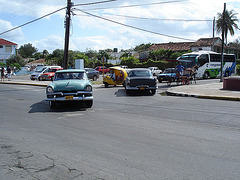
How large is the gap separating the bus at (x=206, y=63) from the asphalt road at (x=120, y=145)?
2238 centimetres

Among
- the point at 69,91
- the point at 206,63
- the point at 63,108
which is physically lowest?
the point at 63,108

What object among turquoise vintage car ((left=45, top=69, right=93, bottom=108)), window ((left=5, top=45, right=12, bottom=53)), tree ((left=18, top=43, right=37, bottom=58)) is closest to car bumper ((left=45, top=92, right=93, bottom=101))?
turquoise vintage car ((left=45, top=69, right=93, bottom=108))

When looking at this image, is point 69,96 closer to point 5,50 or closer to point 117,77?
point 117,77

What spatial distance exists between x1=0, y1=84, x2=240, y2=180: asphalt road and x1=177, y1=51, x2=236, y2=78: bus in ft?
73.4

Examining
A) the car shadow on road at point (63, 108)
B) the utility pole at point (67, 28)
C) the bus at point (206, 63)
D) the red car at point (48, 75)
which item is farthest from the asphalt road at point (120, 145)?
the red car at point (48, 75)

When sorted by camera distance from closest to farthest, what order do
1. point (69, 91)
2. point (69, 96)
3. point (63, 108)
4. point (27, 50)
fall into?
point (69, 96)
point (69, 91)
point (63, 108)
point (27, 50)

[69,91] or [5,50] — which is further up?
[5,50]

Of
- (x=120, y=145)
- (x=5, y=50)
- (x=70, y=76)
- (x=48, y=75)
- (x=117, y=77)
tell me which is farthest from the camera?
(x=5, y=50)

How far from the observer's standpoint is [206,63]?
32750mm

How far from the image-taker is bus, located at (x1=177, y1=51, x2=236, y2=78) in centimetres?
3144

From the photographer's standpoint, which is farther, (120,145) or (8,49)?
(8,49)

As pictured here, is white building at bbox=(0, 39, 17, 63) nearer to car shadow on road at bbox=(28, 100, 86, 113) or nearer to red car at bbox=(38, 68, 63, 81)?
red car at bbox=(38, 68, 63, 81)

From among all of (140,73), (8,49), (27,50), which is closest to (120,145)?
(140,73)

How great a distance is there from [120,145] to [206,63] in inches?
1154
